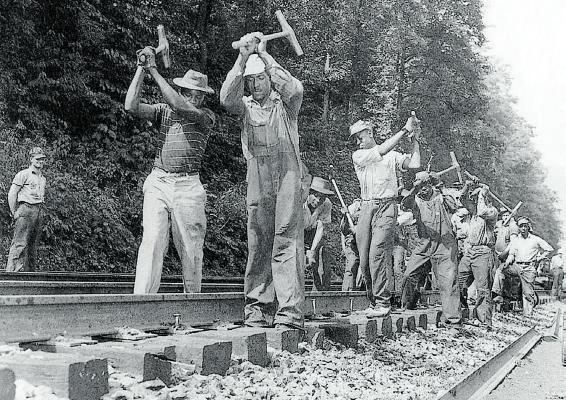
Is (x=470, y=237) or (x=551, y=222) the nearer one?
(x=470, y=237)

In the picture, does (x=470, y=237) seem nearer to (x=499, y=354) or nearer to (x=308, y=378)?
(x=499, y=354)

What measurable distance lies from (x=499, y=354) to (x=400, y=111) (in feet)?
83.4

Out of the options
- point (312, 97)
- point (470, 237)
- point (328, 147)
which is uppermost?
point (312, 97)

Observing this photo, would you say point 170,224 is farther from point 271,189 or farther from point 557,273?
point 557,273

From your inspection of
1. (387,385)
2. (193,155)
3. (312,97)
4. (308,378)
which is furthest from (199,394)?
(312,97)

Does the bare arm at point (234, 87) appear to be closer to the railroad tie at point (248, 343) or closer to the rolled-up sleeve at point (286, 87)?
the rolled-up sleeve at point (286, 87)

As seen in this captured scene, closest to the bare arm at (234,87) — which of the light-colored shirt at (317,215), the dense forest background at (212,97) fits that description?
the light-colored shirt at (317,215)

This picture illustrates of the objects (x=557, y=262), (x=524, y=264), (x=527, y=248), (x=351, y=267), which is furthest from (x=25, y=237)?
(x=557, y=262)

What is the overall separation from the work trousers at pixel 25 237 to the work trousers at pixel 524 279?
9.67m

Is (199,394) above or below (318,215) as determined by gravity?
below

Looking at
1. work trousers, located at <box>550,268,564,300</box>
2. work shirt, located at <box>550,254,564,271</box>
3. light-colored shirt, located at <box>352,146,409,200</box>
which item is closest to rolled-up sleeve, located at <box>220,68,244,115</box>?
light-colored shirt, located at <box>352,146,409,200</box>

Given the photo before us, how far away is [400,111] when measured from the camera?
110 ft

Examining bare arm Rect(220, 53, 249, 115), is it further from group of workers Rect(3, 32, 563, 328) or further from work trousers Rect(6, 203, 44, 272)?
→ work trousers Rect(6, 203, 44, 272)

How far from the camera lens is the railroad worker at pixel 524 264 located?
17773 millimetres
